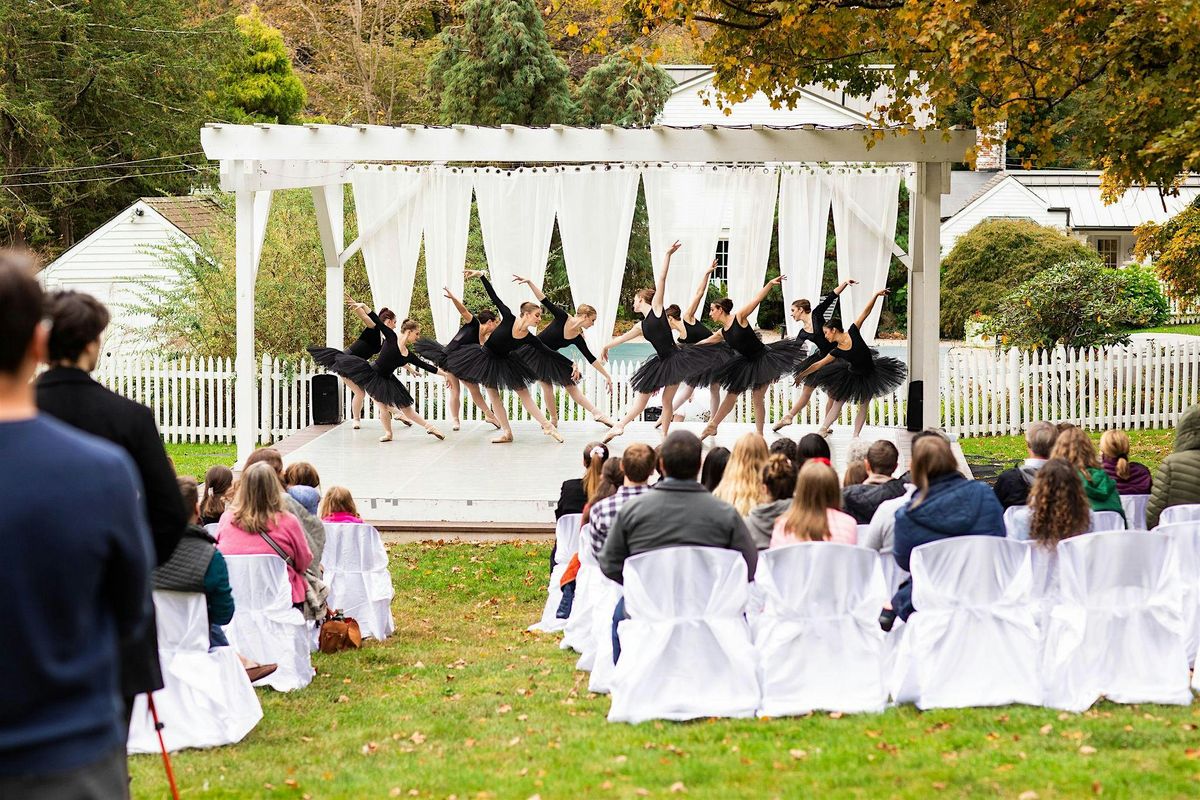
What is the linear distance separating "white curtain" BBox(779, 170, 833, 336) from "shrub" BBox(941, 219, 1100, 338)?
13.5m

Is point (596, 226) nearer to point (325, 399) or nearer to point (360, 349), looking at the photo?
point (360, 349)

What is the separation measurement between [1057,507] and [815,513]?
1.00 meters

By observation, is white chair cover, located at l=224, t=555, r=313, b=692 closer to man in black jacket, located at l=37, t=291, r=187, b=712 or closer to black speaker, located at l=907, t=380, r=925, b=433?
man in black jacket, located at l=37, t=291, r=187, b=712

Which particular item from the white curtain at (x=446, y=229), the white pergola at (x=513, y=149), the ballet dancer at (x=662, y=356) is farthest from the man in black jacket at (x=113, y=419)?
the white curtain at (x=446, y=229)

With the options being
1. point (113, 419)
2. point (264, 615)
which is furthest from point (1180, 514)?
point (113, 419)

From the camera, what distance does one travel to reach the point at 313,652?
23.6 feet

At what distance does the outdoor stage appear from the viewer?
10969 millimetres

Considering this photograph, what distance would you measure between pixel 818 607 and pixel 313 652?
3.09 metres

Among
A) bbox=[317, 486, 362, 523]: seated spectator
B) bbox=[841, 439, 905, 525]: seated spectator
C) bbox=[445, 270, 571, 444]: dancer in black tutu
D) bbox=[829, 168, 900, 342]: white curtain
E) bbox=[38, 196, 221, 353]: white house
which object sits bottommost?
bbox=[317, 486, 362, 523]: seated spectator

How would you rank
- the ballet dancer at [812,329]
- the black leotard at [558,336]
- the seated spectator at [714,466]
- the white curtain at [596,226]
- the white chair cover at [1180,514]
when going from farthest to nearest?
the white curtain at [596,226]
the black leotard at [558,336]
the ballet dancer at [812,329]
the seated spectator at [714,466]
the white chair cover at [1180,514]

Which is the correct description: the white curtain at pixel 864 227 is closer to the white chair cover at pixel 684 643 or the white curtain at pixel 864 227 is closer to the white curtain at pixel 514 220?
the white curtain at pixel 514 220

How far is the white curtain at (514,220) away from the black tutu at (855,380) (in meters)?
3.84

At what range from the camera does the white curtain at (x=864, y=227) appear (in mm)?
14828

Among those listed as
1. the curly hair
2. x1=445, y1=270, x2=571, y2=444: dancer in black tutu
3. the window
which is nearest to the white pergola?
x1=445, y1=270, x2=571, y2=444: dancer in black tutu
